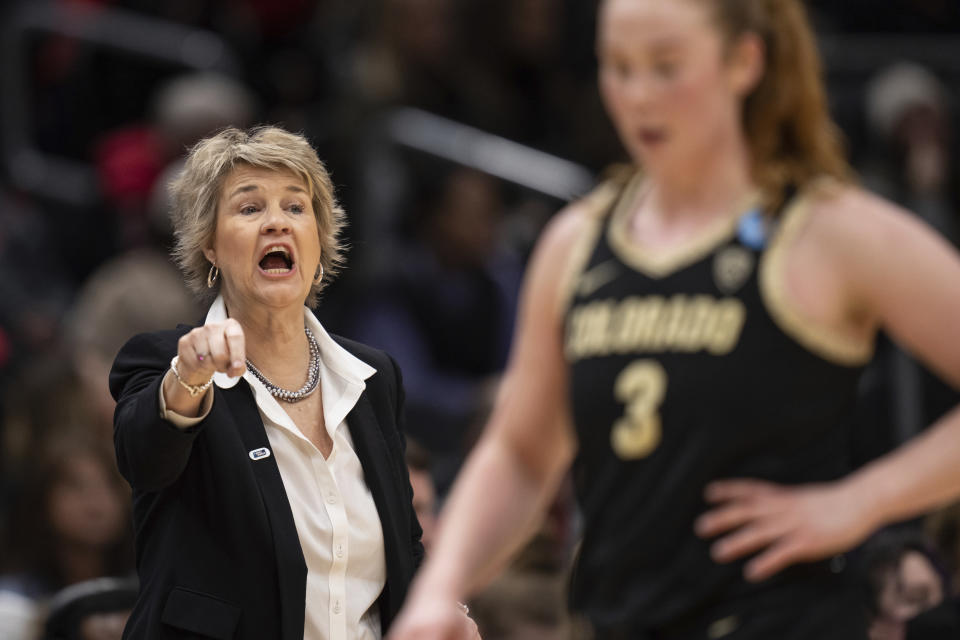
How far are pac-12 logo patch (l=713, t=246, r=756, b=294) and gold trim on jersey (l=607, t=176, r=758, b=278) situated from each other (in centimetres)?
3

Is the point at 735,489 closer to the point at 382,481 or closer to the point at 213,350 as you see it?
the point at 382,481

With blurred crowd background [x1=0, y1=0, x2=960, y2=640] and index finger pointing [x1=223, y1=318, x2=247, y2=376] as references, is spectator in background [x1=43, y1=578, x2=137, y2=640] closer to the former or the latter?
blurred crowd background [x1=0, y1=0, x2=960, y2=640]

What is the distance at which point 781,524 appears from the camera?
2637mm

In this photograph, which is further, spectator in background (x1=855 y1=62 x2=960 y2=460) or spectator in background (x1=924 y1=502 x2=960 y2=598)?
spectator in background (x1=855 y1=62 x2=960 y2=460)

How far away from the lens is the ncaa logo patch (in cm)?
247

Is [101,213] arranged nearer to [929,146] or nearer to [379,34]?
[379,34]

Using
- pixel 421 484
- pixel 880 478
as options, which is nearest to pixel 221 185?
pixel 880 478

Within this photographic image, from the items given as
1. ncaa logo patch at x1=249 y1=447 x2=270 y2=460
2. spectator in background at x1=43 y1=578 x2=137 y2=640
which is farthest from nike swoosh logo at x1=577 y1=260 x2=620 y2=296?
spectator in background at x1=43 y1=578 x2=137 y2=640

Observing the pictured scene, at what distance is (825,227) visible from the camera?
9.07ft

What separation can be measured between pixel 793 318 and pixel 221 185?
995mm

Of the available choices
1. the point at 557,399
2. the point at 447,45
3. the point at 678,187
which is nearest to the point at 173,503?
the point at 557,399

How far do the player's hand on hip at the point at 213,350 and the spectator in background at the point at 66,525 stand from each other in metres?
2.94

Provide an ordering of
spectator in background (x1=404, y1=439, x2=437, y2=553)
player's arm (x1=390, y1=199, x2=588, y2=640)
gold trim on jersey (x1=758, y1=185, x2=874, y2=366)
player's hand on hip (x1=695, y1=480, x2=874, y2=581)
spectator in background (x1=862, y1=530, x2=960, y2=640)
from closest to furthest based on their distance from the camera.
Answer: player's hand on hip (x1=695, y1=480, x2=874, y2=581) → gold trim on jersey (x1=758, y1=185, x2=874, y2=366) → player's arm (x1=390, y1=199, x2=588, y2=640) → spectator in background (x1=404, y1=439, x2=437, y2=553) → spectator in background (x1=862, y1=530, x2=960, y2=640)

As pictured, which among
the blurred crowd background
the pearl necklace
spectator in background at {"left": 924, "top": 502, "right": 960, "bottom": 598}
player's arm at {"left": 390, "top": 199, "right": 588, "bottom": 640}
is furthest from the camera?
the blurred crowd background
